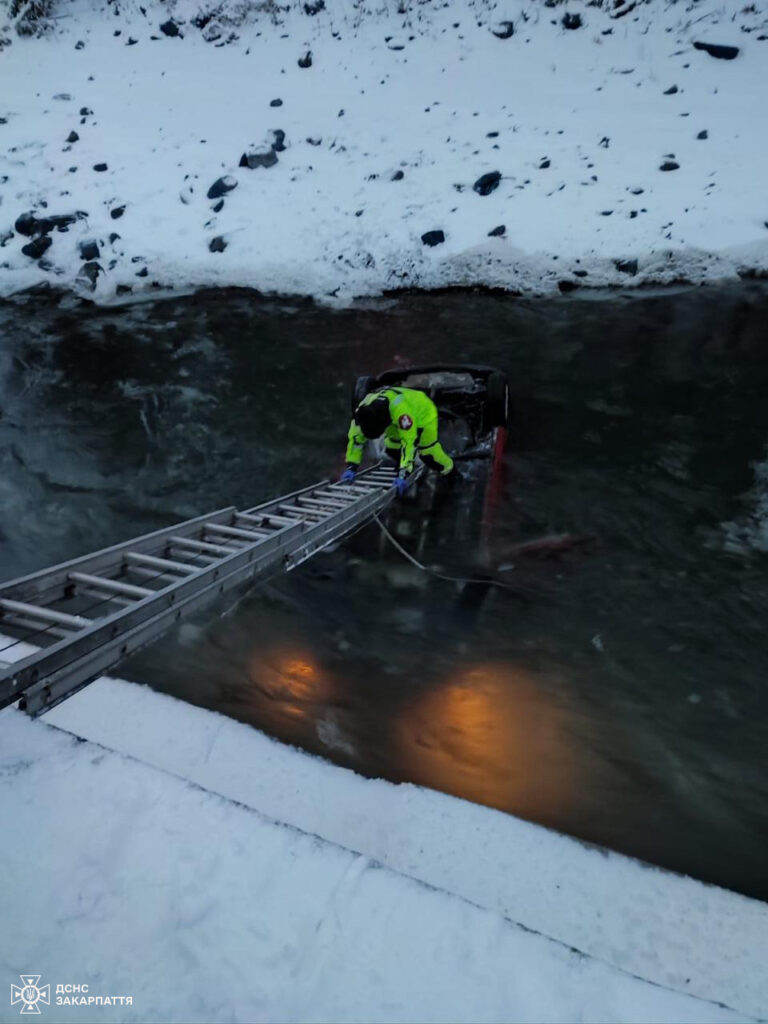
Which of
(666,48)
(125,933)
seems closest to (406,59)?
(666,48)

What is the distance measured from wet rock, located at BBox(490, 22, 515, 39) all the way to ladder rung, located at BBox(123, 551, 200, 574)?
60.6 feet

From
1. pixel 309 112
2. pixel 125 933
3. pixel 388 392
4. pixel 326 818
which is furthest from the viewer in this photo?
pixel 309 112

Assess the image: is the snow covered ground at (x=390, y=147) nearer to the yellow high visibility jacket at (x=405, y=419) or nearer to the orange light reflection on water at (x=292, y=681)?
the yellow high visibility jacket at (x=405, y=419)

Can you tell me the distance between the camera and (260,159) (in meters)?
15.3

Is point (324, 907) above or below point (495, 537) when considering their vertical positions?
below

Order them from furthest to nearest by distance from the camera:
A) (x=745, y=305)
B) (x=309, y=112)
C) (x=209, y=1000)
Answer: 1. (x=309, y=112)
2. (x=745, y=305)
3. (x=209, y=1000)

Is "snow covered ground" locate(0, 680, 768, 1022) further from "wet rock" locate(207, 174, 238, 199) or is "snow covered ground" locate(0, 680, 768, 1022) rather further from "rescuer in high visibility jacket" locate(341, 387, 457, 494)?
"wet rock" locate(207, 174, 238, 199)

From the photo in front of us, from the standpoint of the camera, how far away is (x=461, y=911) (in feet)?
8.24

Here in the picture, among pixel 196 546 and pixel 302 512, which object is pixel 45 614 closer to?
pixel 196 546

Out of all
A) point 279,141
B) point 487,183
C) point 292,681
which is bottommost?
point 292,681

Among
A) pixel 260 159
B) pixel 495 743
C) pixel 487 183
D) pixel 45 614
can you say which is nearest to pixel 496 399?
pixel 495 743

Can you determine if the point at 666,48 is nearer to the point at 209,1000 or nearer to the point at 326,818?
the point at 326,818

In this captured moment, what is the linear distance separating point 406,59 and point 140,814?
19.3 m

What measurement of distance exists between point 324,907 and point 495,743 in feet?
6.22
